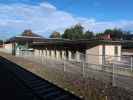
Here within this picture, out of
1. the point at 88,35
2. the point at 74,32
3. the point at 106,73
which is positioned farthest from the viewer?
the point at 74,32

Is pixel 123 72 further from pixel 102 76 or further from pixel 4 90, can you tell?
pixel 4 90

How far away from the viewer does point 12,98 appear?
11570mm

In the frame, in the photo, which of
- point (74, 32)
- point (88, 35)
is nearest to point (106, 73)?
point (88, 35)

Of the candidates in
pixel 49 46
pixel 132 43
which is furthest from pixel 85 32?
pixel 132 43

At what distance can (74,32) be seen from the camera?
341 ft

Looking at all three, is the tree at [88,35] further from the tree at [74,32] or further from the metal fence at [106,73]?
the metal fence at [106,73]

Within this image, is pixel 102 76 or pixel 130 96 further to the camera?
pixel 102 76

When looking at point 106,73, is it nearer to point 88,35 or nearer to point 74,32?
point 88,35

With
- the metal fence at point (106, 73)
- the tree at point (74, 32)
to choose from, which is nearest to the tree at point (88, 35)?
the tree at point (74, 32)

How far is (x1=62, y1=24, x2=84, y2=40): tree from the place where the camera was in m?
101

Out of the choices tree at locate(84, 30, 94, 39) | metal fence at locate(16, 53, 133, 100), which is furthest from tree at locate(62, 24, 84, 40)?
metal fence at locate(16, 53, 133, 100)

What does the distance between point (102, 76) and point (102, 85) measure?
247 cm

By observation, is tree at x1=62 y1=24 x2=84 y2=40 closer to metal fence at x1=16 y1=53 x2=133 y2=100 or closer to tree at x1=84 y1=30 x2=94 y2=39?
tree at x1=84 y1=30 x2=94 y2=39

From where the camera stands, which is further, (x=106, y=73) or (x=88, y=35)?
(x=88, y=35)
